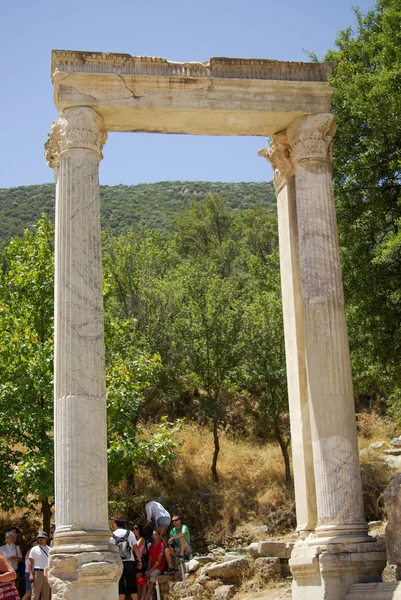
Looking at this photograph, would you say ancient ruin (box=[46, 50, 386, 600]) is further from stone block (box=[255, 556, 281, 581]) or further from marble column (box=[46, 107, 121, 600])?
stone block (box=[255, 556, 281, 581])

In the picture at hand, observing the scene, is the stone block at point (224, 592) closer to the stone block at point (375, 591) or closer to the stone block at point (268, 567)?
the stone block at point (268, 567)

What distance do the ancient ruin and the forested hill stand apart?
67336 millimetres

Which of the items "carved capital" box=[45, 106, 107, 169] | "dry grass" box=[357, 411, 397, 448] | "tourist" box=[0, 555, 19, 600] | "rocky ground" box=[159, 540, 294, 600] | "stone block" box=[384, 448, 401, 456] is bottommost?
"rocky ground" box=[159, 540, 294, 600]

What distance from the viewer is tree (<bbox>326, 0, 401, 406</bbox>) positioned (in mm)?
17359

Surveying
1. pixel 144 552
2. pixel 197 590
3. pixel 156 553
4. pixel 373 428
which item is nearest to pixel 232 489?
pixel 373 428

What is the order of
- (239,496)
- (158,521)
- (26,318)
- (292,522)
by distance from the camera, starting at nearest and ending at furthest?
(158,521), (26,318), (292,522), (239,496)

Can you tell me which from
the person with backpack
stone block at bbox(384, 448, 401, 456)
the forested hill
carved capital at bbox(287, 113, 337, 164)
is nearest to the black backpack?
the person with backpack

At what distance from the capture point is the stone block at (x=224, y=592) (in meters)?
17.5

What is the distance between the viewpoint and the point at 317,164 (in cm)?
1373

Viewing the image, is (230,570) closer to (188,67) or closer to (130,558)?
(130,558)

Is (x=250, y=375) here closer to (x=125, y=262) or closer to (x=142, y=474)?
(x=142, y=474)

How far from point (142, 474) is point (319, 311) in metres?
19.0

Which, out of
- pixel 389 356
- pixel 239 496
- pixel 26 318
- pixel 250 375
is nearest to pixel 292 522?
pixel 239 496

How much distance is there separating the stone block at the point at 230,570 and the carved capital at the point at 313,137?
1003 cm
